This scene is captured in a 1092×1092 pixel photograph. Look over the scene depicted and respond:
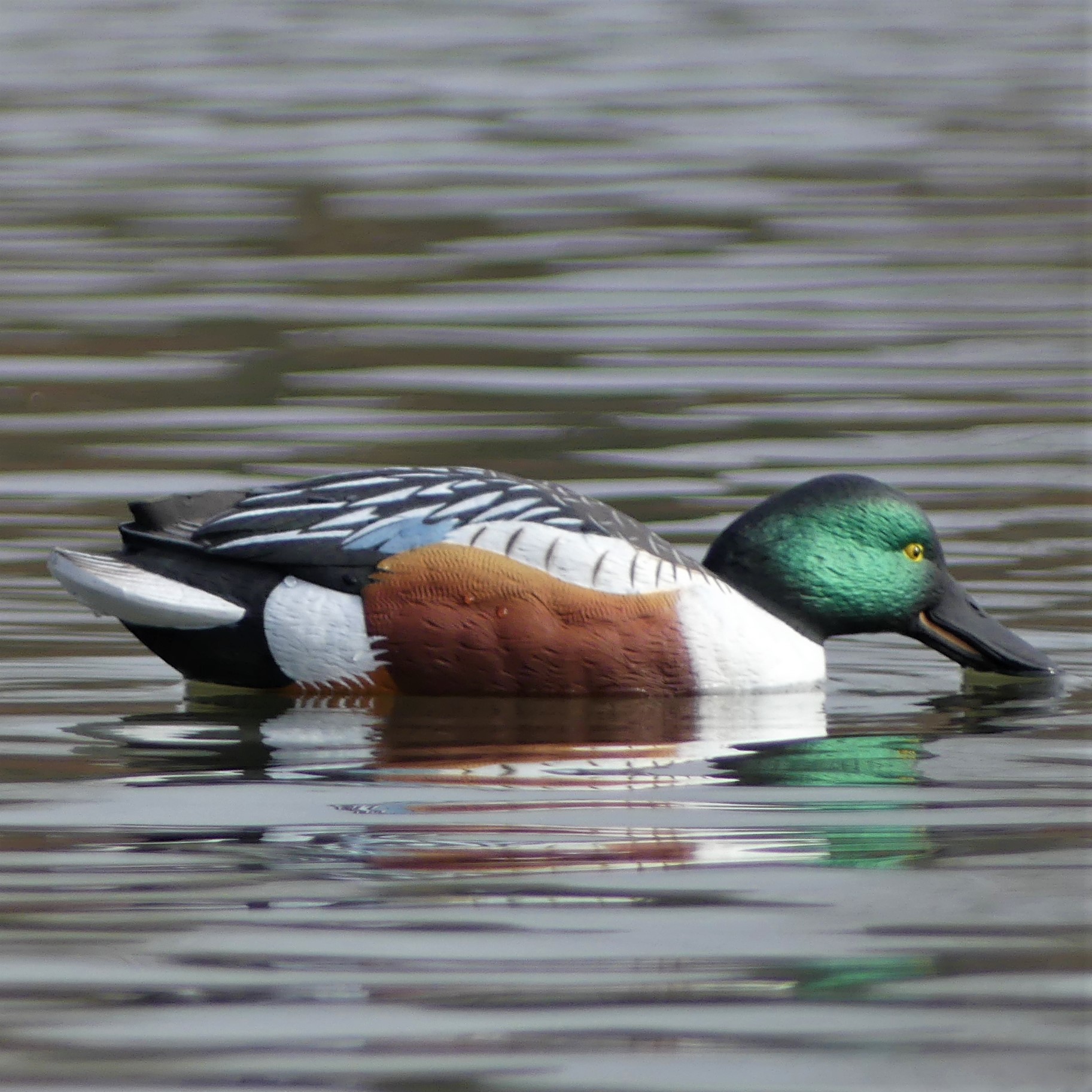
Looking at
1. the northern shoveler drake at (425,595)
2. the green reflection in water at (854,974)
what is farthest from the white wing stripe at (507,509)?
the green reflection in water at (854,974)

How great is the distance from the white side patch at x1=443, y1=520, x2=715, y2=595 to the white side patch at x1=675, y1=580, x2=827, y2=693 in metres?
0.15

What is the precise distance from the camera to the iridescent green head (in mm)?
7336

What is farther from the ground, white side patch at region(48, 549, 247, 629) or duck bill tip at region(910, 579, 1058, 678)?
white side patch at region(48, 549, 247, 629)

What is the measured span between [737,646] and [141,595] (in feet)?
5.47

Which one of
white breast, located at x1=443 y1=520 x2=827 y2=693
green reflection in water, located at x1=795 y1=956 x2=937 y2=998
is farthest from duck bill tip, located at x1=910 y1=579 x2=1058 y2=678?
green reflection in water, located at x1=795 y1=956 x2=937 y2=998

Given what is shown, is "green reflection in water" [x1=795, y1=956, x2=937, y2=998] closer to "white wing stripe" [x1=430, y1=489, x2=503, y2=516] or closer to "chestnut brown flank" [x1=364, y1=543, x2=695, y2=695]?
"chestnut brown flank" [x1=364, y1=543, x2=695, y2=695]

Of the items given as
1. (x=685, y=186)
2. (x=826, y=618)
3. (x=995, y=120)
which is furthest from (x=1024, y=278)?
(x=826, y=618)

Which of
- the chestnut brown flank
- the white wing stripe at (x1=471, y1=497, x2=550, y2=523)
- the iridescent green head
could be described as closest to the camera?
the chestnut brown flank

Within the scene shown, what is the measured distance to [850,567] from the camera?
7367 mm

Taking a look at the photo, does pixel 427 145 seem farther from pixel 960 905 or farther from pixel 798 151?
pixel 960 905

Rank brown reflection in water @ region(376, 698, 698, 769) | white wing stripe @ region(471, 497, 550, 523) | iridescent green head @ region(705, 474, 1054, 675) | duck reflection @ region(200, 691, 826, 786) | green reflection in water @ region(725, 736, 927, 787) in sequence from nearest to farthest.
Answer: green reflection in water @ region(725, 736, 927, 787) → duck reflection @ region(200, 691, 826, 786) → brown reflection in water @ region(376, 698, 698, 769) → white wing stripe @ region(471, 497, 550, 523) → iridescent green head @ region(705, 474, 1054, 675)

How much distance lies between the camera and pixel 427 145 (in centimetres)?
1755

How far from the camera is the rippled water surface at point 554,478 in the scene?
14.5 ft

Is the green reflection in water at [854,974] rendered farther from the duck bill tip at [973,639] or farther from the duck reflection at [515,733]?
the duck bill tip at [973,639]
